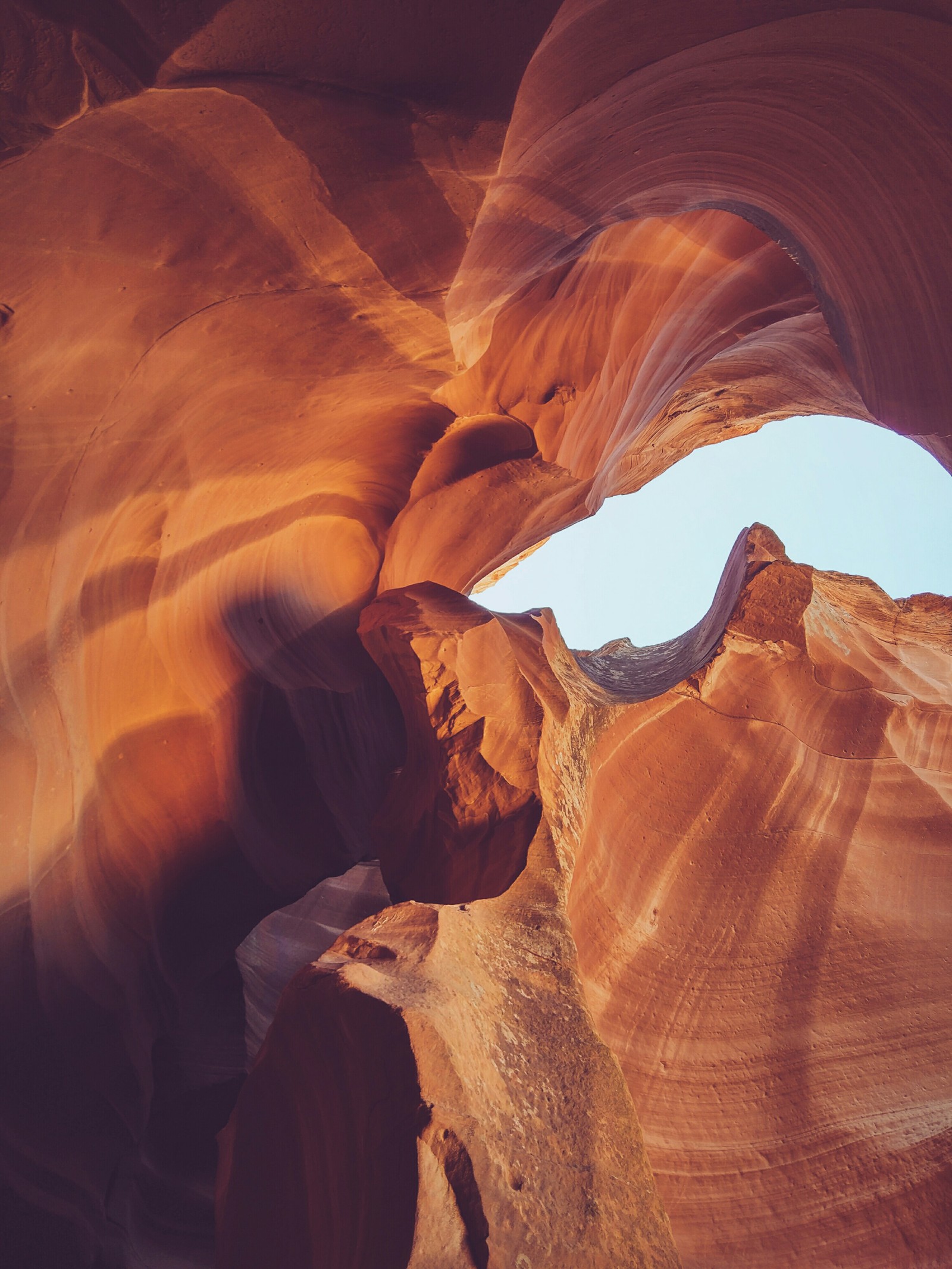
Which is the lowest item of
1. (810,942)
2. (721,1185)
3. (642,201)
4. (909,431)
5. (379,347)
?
(721,1185)

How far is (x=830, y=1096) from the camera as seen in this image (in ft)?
14.4

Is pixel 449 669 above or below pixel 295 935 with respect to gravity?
above

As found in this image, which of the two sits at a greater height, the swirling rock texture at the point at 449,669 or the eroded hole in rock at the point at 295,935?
the swirling rock texture at the point at 449,669

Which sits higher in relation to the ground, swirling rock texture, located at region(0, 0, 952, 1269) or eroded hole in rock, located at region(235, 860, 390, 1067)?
swirling rock texture, located at region(0, 0, 952, 1269)

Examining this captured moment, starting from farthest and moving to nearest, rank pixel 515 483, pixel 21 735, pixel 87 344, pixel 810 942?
pixel 515 483, pixel 810 942, pixel 21 735, pixel 87 344

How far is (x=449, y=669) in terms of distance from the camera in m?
5.33

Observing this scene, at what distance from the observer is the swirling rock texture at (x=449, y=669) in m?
2.65

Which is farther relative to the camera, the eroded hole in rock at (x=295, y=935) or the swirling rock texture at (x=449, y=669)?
the eroded hole in rock at (x=295, y=935)

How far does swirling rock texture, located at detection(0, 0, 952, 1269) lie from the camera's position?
265 cm

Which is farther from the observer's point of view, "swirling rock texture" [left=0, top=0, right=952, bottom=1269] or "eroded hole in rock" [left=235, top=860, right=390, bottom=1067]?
"eroded hole in rock" [left=235, top=860, right=390, bottom=1067]

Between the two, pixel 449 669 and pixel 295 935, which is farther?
pixel 295 935

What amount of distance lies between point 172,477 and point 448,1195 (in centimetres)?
369

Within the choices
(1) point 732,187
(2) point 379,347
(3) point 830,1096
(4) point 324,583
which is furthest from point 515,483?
(3) point 830,1096

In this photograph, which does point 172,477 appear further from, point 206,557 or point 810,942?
point 810,942
